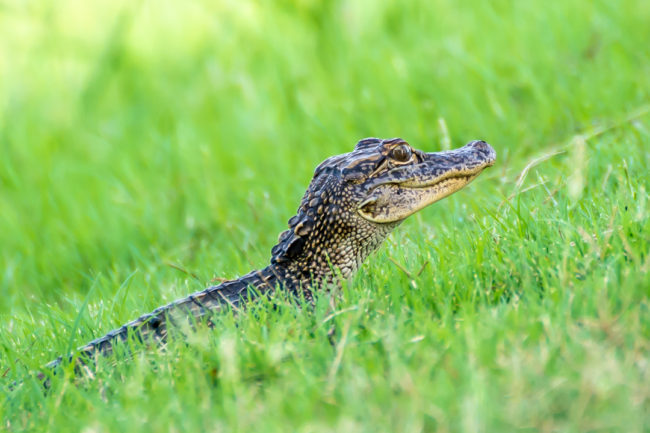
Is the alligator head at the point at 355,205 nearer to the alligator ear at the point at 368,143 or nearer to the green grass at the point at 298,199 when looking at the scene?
the alligator ear at the point at 368,143

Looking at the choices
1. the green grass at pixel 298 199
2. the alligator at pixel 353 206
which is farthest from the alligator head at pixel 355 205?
the green grass at pixel 298 199

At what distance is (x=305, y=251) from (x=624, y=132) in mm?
2728

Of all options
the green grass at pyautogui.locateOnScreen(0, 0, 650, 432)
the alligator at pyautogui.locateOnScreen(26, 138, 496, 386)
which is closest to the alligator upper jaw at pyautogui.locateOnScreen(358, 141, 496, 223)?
the alligator at pyautogui.locateOnScreen(26, 138, 496, 386)

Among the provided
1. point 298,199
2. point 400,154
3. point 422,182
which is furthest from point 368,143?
point 298,199

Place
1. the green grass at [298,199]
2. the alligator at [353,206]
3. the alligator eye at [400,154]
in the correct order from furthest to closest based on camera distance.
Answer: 1. the alligator eye at [400,154]
2. the alligator at [353,206]
3. the green grass at [298,199]

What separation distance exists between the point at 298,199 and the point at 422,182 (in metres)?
2.28

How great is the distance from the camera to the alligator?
4.37 m

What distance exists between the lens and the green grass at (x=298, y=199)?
285 centimetres

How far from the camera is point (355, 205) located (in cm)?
437

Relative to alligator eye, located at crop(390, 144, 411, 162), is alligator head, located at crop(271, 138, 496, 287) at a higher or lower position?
lower

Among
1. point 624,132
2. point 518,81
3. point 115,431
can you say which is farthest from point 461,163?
point 518,81

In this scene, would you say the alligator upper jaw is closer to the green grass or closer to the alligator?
the alligator

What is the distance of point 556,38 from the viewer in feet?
25.1

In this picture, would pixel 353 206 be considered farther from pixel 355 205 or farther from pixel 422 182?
pixel 422 182
